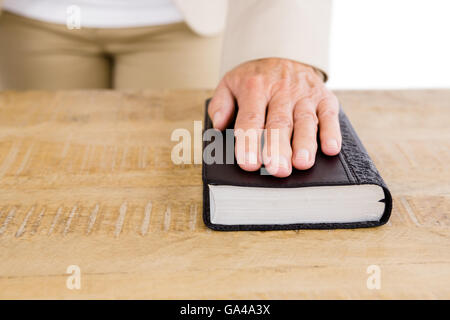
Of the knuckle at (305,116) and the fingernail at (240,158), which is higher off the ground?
the knuckle at (305,116)

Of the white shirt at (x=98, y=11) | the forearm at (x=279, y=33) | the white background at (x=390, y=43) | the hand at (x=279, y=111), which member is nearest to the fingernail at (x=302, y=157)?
the hand at (x=279, y=111)

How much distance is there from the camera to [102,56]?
1206 mm

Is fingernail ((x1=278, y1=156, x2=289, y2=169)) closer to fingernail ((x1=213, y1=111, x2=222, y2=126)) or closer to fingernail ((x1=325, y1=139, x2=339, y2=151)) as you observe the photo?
fingernail ((x1=325, y1=139, x2=339, y2=151))

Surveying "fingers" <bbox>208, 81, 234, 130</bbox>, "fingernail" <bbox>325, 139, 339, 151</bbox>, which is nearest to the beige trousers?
"fingers" <bbox>208, 81, 234, 130</bbox>

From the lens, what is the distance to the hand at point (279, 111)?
57 centimetres

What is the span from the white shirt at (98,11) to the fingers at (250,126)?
472mm

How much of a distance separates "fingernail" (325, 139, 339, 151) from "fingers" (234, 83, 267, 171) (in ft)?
0.31

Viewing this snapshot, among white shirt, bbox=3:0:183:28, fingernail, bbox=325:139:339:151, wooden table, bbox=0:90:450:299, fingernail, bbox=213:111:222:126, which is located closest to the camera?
wooden table, bbox=0:90:450:299

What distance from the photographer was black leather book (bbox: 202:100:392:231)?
54cm

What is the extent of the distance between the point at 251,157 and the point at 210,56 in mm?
728

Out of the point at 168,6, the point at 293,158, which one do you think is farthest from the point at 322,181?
the point at 168,6

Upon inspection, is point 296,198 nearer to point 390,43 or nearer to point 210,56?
point 210,56

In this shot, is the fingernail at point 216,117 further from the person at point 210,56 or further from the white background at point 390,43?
the white background at point 390,43

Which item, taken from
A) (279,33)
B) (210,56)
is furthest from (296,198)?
(210,56)
